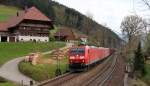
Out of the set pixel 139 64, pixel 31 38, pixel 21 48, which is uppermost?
pixel 31 38

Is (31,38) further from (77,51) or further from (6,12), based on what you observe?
(77,51)

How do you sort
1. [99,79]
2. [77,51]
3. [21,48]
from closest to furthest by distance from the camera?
[99,79] → [77,51] → [21,48]

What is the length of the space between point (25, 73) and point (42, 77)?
3.45 meters

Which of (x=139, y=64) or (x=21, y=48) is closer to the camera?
(x=139, y=64)

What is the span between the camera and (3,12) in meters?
150

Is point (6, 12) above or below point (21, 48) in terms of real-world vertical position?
above

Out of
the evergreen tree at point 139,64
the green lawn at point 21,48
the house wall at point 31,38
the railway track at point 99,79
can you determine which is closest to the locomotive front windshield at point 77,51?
the railway track at point 99,79

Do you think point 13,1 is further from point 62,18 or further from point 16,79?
point 16,79

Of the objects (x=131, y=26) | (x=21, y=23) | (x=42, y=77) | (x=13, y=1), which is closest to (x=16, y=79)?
(x=42, y=77)

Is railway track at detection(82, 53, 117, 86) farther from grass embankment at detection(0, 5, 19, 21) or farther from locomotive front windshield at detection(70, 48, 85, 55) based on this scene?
grass embankment at detection(0, 5, 19, 21)

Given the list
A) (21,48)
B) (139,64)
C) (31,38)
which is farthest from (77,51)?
(31,38)

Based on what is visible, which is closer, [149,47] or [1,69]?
[1,69]

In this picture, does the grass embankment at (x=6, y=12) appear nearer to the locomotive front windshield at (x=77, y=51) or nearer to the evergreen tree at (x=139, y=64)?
the evergreen tree at (x=139, y=64)

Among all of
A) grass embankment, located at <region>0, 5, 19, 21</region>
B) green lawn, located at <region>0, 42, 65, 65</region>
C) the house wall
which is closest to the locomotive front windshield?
green lawn, located at <region>0, 42, 65, 65</region>
